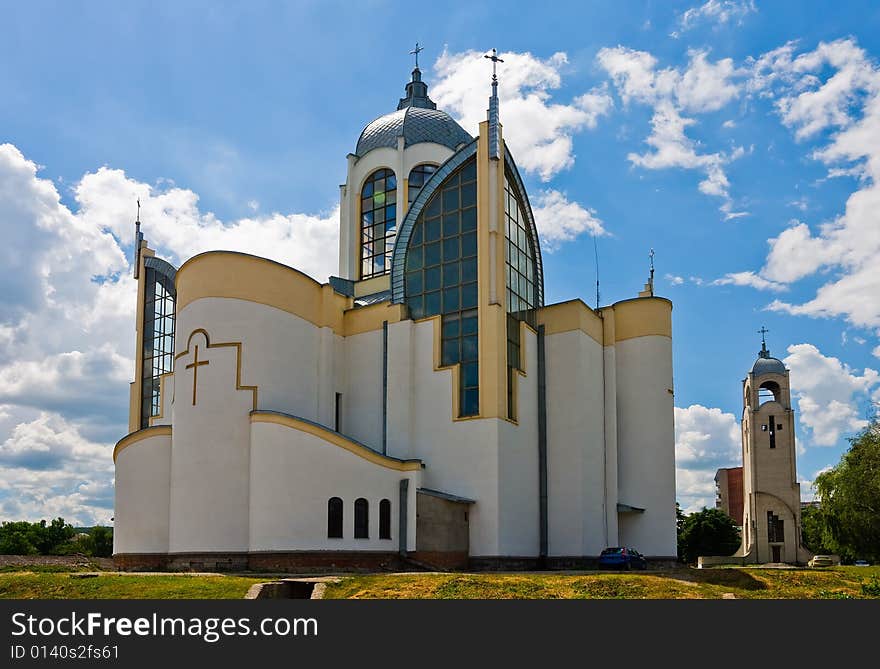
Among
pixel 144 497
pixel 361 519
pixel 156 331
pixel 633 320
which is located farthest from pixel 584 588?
pixel 156 331

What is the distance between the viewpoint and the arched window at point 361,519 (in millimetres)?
31438

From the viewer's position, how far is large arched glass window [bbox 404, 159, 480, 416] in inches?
1358

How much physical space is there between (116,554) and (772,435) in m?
58.4

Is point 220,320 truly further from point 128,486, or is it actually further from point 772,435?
point 772,435

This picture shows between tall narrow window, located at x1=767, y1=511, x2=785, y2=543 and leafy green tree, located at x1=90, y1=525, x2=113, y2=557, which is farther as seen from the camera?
tall narrow window, located at x1=767, y1=511, x2=785, y2=543

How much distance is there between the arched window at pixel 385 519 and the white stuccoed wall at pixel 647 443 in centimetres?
1244

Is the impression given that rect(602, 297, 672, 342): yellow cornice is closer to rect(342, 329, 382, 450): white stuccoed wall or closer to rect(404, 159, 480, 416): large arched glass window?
rect(404, 159, 480, 416): large arched glass window

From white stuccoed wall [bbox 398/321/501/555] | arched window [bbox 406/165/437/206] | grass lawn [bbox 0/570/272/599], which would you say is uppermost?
arched window [bbox 406/165/437/206]

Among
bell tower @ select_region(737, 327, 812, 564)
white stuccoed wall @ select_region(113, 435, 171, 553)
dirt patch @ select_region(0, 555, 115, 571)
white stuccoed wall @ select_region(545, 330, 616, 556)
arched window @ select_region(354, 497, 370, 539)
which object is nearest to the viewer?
arched window @ select_region(354, 497, 370, 539)

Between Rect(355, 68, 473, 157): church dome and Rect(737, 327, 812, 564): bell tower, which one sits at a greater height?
Rect(355, 68, 473, 157): church dome

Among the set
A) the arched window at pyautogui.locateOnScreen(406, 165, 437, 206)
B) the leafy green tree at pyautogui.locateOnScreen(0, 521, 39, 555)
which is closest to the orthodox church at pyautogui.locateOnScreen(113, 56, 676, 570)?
the arched window at pyautogui.locateOnScreen(406, 165, 437, 206)

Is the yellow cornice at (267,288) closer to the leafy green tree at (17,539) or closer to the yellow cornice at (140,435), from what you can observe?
the yellow cornice at (140,435)

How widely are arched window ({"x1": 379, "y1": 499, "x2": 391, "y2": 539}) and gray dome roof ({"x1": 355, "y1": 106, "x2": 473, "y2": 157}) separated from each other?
20215 millimetres
